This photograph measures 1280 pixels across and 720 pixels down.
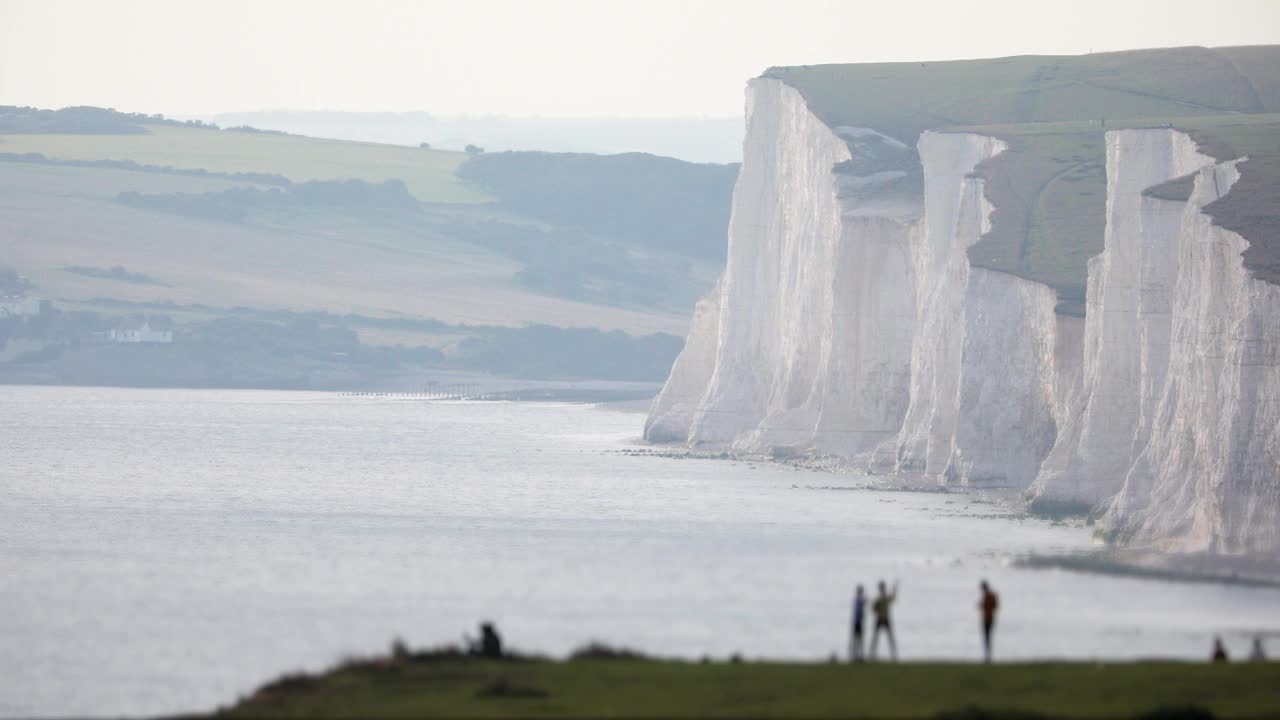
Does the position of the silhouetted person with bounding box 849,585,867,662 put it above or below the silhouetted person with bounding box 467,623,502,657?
above

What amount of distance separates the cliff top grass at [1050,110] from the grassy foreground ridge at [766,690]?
129 feet

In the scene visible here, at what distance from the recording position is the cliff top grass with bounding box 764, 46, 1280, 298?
2955 inches

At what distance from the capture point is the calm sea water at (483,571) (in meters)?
38.9

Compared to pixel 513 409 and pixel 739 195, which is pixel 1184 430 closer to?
pixel 739 195

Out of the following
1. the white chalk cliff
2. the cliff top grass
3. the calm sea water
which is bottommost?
the calm sea water

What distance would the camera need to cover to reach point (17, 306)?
19050 centimetres

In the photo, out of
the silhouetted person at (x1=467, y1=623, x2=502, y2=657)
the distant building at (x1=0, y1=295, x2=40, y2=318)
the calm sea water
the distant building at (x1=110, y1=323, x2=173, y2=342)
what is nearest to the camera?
the silhouetted person at (x1=467, y1=623, x2=502, y2=657)

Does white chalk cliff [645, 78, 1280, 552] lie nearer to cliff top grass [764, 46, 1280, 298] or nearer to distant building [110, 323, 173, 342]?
cliff top grass [764, 46, 1280, 298]

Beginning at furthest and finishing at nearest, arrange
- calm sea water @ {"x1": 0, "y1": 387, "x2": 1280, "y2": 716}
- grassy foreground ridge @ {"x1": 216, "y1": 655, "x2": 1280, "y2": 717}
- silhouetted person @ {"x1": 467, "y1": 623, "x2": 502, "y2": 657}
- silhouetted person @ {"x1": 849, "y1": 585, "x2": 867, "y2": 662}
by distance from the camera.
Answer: calm sea water @ {"x1": 0, "y1": 387, "x2": 1280, "y2": 716}
silhouetted person @ {"x1": 849, "y1": 585, "x2": 867, "y2": 662}
silhouetted person @ {"x1": 467, "y1": 623, "x2": 502, "y2": 657}
grassy foreground ridge @ {"x1": 216, "y1": 655, "x2": 1280, "y2": 717}

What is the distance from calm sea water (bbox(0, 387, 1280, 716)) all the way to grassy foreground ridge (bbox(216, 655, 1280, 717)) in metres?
4.26

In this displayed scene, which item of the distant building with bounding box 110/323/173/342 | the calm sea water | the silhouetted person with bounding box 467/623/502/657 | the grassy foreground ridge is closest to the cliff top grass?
the calm sea water

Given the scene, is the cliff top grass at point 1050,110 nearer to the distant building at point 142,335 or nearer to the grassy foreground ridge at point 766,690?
the grassy foreground ridge at point 766,690

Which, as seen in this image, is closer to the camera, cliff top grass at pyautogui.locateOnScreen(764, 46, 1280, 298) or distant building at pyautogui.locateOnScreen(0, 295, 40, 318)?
cliff top grass at pyautogui.locateOnScreen(764, 46, 1280, 298)

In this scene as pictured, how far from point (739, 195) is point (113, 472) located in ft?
110
